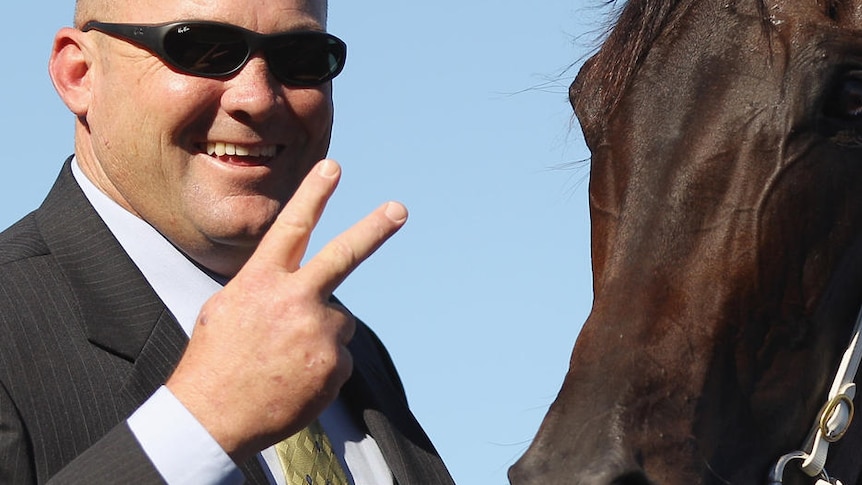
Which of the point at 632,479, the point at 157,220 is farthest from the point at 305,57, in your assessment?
the point at 632,479

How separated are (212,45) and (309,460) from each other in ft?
4.21

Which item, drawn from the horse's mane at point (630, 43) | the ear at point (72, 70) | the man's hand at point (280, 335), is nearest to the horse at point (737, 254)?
the horse's mane at point (630, 43)

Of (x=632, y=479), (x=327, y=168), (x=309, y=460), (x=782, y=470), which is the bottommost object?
(x=309, y=460)

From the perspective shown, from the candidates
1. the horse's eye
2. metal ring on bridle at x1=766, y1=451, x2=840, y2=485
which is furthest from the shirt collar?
the horse's eye

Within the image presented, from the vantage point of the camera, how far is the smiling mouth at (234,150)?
179 inches

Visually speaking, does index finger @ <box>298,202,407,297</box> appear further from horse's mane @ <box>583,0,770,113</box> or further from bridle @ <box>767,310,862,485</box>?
bridle @ <box>767,310,862,485</box>

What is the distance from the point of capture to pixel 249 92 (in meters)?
4.49

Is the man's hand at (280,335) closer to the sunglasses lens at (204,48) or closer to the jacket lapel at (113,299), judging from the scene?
the jacket lapel at (113,299)

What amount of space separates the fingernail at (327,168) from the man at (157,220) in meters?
0.53

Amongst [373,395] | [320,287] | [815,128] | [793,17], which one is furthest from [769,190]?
[373,395]

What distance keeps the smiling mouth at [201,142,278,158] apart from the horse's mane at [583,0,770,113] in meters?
1.19

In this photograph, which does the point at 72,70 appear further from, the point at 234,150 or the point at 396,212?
the point at 396,212

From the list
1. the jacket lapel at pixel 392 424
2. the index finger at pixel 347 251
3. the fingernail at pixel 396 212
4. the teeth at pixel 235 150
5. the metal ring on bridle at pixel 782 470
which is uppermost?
the fingernail at pixel 396 212

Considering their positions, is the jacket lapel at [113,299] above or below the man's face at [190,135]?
below
